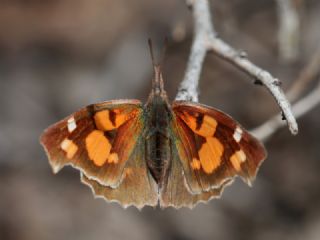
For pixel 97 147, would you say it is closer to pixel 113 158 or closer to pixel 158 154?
pixel 113 158

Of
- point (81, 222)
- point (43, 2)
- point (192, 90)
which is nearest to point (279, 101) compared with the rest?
point (192, 90)

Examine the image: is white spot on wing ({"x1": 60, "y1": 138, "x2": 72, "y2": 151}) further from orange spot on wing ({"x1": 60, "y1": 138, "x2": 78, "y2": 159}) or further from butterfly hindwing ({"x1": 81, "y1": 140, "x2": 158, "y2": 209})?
butterfly hindwing ({"x1": 81, "y1": 140, "x2": 158, "y2": 209})

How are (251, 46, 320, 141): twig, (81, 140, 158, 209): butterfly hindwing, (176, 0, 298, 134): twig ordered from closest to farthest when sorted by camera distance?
(176, 0, 298, 134): twig, (81, 140, 158, 209): butterfly hindwing, (251, 46, 320, 141): twig

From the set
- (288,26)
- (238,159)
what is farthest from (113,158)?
(288,26)

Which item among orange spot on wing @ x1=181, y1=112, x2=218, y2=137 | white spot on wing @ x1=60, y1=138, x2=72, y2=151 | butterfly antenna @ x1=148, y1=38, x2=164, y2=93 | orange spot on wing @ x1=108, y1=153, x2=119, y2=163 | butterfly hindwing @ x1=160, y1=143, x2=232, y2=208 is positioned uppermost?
butterfly antenna @ x1=148, y1=38, x2=164, y2=93

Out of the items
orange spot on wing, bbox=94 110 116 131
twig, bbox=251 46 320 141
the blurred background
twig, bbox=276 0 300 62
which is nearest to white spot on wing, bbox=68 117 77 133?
orange spot on wing, bbox=94 110 116 131

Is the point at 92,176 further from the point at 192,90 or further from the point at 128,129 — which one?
the point at 192,90

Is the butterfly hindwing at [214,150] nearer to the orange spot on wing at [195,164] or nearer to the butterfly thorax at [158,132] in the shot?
the orange spot on wing at [195,164]
